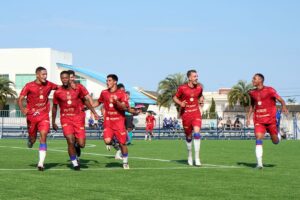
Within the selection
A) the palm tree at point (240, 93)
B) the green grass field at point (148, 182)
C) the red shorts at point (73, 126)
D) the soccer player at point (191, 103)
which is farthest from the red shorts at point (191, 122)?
the palm tree at point (240, 93)

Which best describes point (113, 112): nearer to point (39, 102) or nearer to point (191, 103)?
point (39, 102)

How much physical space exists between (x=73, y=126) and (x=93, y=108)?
2.30 ft

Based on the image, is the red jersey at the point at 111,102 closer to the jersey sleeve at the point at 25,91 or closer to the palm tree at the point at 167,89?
the jersey sleeve at the point at 25,91

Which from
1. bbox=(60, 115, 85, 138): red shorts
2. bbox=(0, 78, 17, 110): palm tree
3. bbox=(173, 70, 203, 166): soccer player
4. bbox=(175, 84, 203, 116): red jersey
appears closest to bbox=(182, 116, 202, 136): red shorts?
bbox=(173, 70, 203, 166): soccer player

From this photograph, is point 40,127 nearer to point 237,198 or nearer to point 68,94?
point 68,94

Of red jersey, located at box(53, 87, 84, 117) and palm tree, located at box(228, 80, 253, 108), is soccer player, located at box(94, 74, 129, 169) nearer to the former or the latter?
red jersey, located at box(53, 87, 84, 117)

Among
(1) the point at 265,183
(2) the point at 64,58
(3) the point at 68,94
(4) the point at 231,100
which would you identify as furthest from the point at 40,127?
(4) the point at 231,100

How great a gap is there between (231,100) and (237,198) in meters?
95.4

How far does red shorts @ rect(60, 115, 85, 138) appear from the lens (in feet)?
49.7

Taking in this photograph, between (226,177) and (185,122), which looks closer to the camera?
(226,177)

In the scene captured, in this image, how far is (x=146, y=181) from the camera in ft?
40.7

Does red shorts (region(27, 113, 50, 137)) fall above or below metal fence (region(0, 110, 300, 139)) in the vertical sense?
Answer: below

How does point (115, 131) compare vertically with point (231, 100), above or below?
below

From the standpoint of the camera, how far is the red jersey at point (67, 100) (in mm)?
15109
